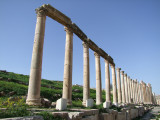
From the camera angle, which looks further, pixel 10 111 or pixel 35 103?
pixel 35 103

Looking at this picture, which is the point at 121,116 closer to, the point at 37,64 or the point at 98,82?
the point at 98,82

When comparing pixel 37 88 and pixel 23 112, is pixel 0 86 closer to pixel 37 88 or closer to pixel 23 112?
pixel 37 88

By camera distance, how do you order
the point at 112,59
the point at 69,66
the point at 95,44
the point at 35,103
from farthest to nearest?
1. the point at 112,59
2. the point at 95,44
3. the point at 69,66
4. the point at 35,103

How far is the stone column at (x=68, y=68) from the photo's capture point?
17.1 metres

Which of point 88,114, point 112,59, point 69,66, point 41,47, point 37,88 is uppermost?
point 112,59

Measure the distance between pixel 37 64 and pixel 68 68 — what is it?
15.3 ft

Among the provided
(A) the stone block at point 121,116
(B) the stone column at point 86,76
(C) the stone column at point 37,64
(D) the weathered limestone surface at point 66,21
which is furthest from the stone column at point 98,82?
(C) the stone column at point 37,64

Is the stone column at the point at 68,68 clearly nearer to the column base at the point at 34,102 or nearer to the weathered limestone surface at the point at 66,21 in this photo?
the weathered limestone surface at the point at 66,21

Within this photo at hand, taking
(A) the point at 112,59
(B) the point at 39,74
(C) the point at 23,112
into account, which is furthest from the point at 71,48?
(A) the point at 112,59

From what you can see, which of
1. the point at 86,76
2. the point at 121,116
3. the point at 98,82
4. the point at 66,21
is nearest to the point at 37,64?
the point at 66,21

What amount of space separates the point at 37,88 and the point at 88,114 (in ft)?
16.5

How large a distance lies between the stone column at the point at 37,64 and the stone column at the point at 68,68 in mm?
4176

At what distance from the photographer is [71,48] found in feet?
62.0

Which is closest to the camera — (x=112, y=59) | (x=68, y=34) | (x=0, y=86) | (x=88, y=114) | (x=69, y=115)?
(x=69, y=115)
